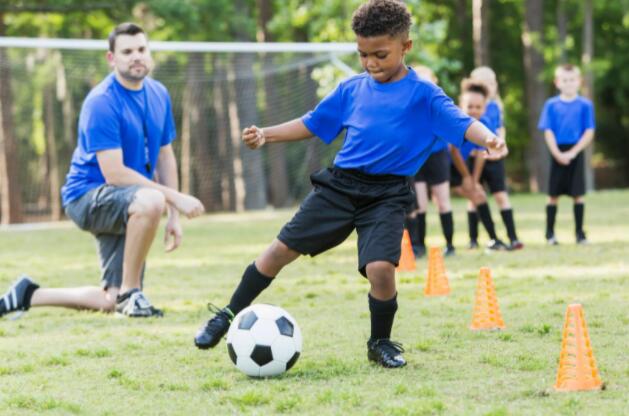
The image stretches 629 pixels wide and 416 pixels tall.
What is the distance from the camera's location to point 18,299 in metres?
6.51

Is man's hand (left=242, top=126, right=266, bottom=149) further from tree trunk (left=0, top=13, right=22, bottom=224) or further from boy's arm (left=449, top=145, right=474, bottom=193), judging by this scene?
tree trunk (left=0, top=13, right=22, bottom=224)

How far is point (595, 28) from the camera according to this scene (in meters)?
32.8

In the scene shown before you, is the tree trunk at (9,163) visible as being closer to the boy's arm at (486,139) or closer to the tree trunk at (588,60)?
the tree trunk at (588,60)

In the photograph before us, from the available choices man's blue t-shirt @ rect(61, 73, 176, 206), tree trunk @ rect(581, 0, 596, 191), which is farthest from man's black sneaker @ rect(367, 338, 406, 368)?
tree trunk @ rect(581, 0, 596, 191)

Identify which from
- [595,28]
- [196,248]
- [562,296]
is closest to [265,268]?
[562,296]

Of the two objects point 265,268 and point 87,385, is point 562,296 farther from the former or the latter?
point 87,385

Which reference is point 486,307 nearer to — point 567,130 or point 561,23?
point 567,130

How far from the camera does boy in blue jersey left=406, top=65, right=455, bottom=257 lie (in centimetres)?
983

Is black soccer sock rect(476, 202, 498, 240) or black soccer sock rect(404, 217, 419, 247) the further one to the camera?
black soccer sock rect(476, 202, 498, 240)

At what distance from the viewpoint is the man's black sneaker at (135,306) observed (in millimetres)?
6488

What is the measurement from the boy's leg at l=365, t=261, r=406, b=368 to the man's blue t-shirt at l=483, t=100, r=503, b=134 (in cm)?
568

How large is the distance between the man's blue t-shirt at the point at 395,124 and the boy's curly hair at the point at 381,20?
0.95 feet

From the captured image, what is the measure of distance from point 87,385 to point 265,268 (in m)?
1.09

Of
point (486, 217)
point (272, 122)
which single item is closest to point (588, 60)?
point (272, 122)
